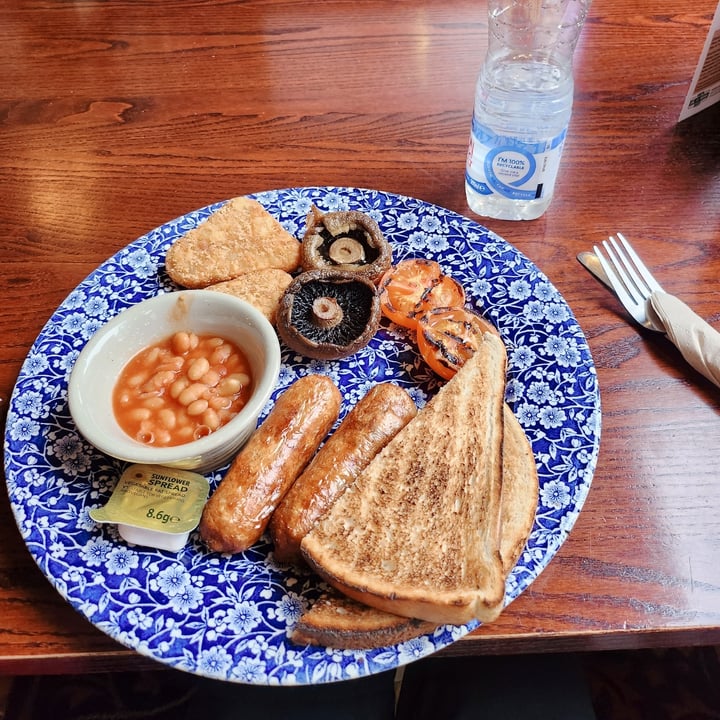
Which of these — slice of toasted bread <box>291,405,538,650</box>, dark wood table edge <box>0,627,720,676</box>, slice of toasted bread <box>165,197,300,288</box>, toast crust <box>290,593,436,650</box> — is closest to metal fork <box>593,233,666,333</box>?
slice of toasted bread <box>291,405,538,650</box>

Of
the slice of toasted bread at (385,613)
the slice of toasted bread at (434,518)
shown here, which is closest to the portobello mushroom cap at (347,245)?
the slice of toasted bread at (434,518)

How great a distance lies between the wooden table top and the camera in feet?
4.59

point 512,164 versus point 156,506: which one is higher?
point 512,164

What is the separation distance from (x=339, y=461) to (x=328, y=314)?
0.45 metres

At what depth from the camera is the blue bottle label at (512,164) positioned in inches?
74.3

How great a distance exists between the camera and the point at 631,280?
1.93 meters

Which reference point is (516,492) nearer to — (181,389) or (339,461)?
(339,461)

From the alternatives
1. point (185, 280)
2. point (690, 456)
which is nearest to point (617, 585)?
point (690, 456)

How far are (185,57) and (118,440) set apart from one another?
6.20 feet

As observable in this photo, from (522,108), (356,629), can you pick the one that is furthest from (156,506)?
(522,108)

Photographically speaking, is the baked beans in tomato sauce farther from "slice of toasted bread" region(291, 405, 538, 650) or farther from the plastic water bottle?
the plastic water bottle

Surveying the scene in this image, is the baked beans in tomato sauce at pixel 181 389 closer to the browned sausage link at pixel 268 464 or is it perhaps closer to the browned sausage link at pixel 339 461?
the browned sausage link at pixel 268 464

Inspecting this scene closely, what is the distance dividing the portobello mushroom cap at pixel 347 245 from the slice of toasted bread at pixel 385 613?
731 mm

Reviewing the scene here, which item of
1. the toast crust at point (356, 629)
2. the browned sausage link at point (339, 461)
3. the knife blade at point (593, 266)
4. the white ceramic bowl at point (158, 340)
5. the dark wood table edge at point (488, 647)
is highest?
the knife blade at point (593, 266)
